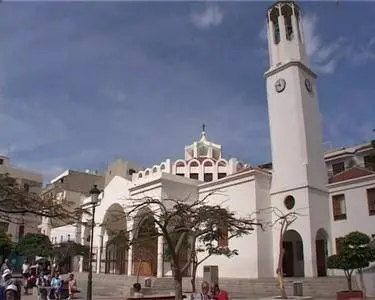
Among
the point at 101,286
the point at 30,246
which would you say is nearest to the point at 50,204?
the point at 101,286

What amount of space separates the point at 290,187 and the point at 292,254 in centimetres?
502

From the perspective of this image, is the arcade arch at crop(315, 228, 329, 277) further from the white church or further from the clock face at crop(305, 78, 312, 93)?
the clock face at crop(305, 78, 312, 93)

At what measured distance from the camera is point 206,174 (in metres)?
44.5

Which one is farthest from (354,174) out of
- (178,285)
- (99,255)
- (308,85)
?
(99,255)

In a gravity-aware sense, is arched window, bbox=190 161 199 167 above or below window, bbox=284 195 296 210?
above

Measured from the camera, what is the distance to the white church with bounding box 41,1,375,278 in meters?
27.5

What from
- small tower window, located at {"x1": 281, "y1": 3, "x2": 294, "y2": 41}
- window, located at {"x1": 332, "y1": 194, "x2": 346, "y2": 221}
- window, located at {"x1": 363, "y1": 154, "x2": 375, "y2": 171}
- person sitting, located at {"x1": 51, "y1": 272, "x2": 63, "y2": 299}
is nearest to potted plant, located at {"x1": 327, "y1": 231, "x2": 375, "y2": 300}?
window, located at {"x1": 332, "y1": 194, "x2": 346, "y2": 221}

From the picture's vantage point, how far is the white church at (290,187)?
90.4 ft

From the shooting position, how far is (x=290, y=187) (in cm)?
2900

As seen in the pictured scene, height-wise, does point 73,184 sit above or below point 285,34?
below

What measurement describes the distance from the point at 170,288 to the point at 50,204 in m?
20.2

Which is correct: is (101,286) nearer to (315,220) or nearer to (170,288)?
(170,288)

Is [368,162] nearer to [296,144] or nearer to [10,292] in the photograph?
[296,144]

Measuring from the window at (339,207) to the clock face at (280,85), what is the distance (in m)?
8.26
